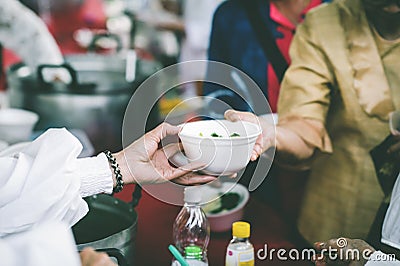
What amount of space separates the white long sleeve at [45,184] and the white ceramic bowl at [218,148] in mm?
219

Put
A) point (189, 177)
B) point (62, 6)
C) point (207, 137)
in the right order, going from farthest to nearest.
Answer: point (62, 6) < point (189, 177) < point (207, 137)

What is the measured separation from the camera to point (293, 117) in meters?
1.84

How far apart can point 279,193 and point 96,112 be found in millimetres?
700

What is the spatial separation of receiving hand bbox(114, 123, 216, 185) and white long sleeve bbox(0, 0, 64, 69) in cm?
117

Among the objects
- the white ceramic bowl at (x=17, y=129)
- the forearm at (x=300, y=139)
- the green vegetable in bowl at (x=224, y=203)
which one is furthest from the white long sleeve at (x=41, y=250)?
the white ceramic bowl at (x=17, y=129)

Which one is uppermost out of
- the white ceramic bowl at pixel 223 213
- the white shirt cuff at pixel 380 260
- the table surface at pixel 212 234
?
the white shirt cuff at pixel 380 260

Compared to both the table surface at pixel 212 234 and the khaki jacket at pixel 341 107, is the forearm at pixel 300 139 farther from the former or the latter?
the table surface at pixel 212 234

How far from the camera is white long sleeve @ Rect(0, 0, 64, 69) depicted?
256cm

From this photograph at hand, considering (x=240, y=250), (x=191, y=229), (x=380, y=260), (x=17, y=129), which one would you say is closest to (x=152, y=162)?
(x=191, y=229)

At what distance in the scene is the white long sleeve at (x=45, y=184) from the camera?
1269 mm

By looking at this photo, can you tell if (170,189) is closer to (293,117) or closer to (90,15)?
(293,117)

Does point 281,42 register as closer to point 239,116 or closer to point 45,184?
point 239,116

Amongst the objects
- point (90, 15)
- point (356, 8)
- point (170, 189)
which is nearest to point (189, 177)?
point (170, 189)

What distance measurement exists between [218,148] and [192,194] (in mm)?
166
